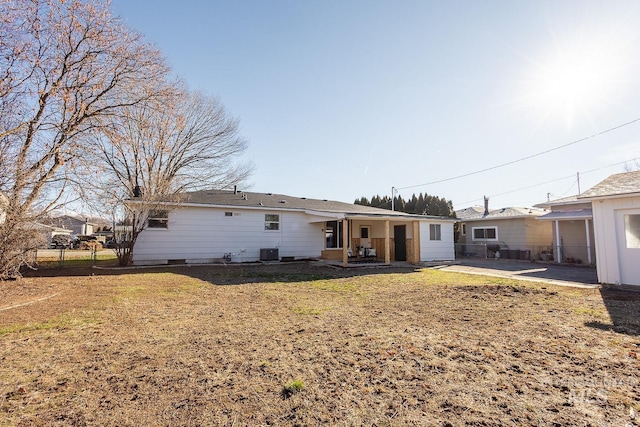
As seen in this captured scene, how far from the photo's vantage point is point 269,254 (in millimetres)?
15391

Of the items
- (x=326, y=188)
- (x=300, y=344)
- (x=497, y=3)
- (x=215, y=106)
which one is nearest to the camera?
(x=300, y=344)

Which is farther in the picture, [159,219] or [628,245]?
[159,219]

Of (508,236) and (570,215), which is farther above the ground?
(570,215)

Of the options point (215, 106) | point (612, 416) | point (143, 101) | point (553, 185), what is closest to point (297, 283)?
point (612, 416)

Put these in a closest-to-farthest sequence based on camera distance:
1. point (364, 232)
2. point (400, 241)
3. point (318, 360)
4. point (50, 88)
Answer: point (318, 360) → point (50, 88) → point (400, 241) → point (364, 232)

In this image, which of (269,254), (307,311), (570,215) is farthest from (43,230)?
(570,215)

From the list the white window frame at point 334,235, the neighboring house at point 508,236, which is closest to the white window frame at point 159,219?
the white window frame at point 334,235

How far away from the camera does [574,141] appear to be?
1686 cm

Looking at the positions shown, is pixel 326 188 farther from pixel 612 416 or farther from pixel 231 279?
pixel 612 416

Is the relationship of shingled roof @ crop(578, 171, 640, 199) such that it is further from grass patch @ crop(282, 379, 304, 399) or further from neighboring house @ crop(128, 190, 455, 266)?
grass patch @ crop(282, 379, 304, 399)

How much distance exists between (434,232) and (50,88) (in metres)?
16.6

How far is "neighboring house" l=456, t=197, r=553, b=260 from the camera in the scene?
19.1m

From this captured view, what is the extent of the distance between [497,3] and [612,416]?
31.8 feet

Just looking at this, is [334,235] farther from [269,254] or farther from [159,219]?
[159,219]
